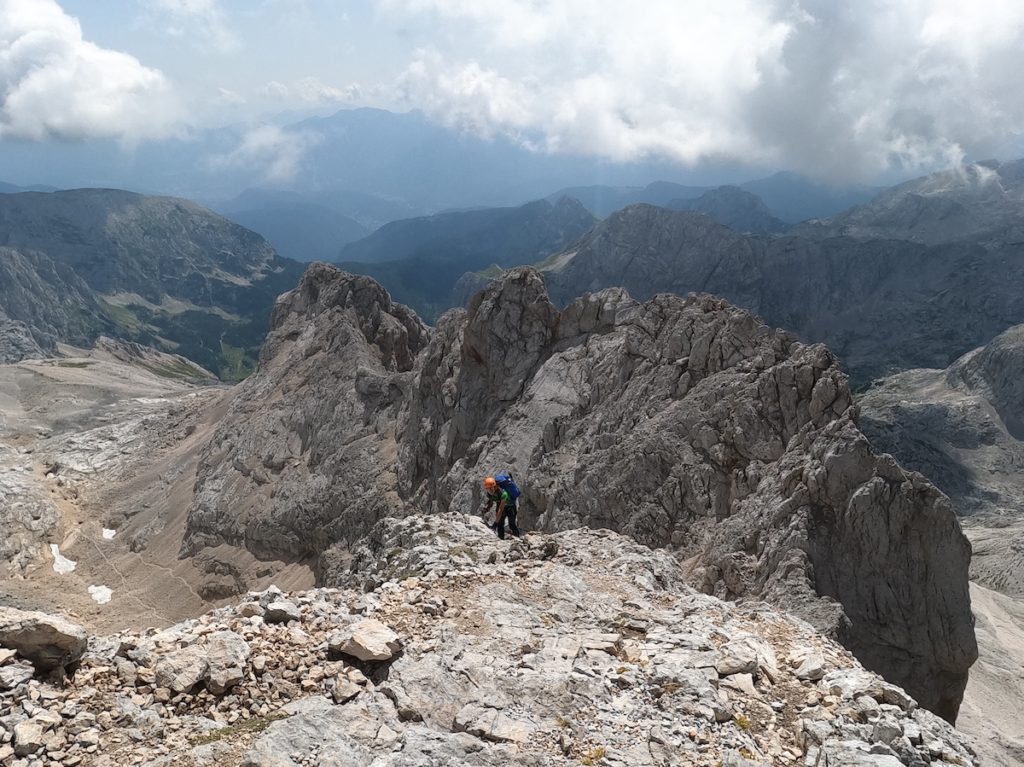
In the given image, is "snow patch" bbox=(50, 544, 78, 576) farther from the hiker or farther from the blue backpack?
the blue backpack

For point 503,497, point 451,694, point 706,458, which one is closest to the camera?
point 451,694

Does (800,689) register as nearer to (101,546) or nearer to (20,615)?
(20,615)

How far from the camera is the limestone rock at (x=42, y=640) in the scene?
521 inches

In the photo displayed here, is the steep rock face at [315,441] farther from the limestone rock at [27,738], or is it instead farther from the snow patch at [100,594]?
the limestone rock at [27,738]

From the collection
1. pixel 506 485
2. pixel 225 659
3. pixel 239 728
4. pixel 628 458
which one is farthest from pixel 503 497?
pixel 239 728

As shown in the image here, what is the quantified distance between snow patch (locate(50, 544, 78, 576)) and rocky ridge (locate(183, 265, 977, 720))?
38.8 ft

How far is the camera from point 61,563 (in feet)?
225

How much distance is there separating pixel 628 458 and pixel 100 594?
1867 inches

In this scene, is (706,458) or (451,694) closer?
(451,694)

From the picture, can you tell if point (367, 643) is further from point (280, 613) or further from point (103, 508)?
point (103, 508)

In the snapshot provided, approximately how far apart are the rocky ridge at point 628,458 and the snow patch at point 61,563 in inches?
466

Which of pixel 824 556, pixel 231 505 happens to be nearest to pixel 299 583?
pixel 231 505

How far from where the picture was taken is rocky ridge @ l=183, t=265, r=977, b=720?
3058 cm

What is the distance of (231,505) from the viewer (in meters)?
66.1
